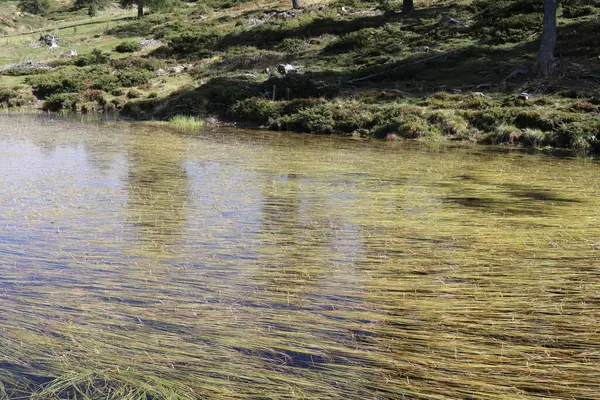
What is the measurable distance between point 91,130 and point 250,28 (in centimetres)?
2320

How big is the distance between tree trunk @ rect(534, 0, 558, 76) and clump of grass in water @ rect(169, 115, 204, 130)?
1360cm

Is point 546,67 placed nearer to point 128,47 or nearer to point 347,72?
point 347,72

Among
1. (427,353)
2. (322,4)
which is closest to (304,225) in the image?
(427,353)

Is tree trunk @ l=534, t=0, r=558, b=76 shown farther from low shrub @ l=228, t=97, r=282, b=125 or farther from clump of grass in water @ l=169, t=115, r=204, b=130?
clump of grass in water @ l=169, t=115, r=204, b=130

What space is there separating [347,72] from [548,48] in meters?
9.21

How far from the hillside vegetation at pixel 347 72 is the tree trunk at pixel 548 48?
0.42 metres

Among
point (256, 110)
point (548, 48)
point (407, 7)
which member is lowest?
point (256, 110)

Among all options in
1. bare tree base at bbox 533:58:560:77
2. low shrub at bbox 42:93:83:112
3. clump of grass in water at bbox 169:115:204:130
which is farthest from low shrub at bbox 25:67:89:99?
bare tree base at bbox 533:58:560:77

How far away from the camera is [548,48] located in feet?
76.9

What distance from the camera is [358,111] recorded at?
2175 cm

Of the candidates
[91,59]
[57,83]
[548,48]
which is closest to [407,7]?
[548,48]

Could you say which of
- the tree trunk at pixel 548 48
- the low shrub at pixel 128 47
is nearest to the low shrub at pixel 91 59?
the low shrub at pixel 128 47

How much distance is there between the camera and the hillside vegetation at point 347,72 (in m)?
19.7

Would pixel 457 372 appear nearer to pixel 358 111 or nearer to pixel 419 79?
pixel 358 111
